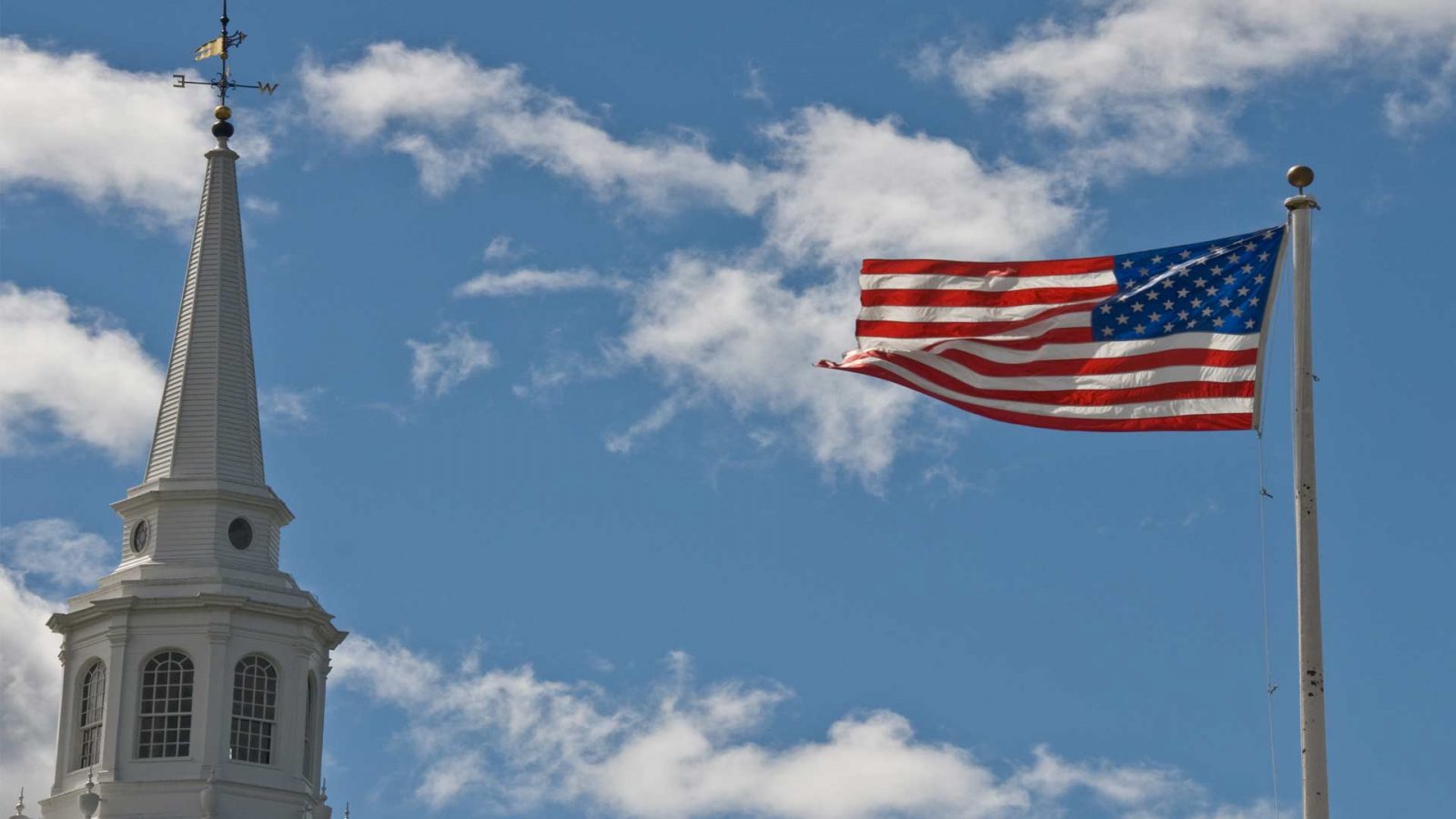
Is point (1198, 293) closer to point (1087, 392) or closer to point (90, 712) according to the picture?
point (1087, 392)

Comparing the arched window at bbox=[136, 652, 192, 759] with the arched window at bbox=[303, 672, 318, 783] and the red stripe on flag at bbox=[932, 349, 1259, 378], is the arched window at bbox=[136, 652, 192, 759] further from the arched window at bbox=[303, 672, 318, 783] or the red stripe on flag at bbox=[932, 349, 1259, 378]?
the red stripe on flag at bbox=[932, 349, 1259, 378]

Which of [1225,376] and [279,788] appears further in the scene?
[279,788]

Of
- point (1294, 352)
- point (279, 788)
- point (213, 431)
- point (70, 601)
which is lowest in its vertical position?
point (1294, 352)

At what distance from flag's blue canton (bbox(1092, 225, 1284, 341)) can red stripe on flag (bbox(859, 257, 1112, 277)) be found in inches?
26.9

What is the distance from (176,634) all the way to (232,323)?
923cm

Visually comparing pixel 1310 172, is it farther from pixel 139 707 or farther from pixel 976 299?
pixel 139 707

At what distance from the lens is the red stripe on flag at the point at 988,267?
129ft

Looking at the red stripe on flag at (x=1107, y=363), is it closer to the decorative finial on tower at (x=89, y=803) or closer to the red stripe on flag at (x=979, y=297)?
the red stripe on flag at (x=979, y=297)

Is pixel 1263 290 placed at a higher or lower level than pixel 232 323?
lower

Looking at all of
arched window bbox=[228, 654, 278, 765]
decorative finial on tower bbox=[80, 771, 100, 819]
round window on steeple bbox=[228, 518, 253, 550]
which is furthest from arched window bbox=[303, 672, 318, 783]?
decorative finial on tower bbox=[80, 771, 100, 819]

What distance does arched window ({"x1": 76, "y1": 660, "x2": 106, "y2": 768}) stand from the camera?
71.5 meters

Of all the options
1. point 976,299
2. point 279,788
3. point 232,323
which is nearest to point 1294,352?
point 976,299

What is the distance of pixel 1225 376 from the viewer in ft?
124

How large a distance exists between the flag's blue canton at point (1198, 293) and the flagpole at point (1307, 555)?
154cm
